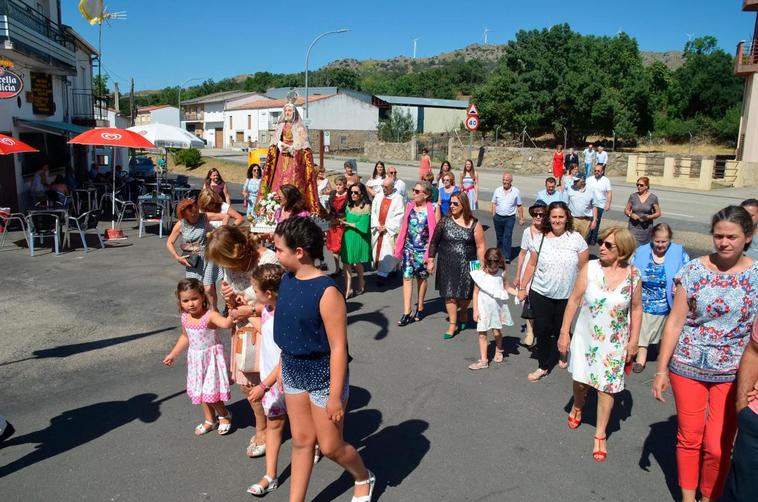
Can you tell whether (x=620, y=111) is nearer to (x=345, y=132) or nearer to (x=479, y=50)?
(x=345, y=132)

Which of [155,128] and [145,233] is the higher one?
[155,128]

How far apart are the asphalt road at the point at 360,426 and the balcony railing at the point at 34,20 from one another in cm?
992

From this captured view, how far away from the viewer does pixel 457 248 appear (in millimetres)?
6598

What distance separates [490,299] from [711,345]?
8.75 ft

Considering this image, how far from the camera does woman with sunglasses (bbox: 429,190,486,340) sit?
6527mm

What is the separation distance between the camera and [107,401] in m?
5.14

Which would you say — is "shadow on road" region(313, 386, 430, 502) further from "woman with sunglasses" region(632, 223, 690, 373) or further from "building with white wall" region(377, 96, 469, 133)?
"building with white wall" region(377, 96, 469, 133)

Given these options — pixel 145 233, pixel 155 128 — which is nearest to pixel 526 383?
pixel 145 233

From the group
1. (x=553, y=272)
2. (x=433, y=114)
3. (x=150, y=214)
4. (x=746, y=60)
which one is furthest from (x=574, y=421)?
(x=433, y=114)

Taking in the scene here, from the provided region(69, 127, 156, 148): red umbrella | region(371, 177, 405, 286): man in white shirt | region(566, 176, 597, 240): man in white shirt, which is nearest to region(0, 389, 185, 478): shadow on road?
region(371, 177, 405, 286): man in white shirt

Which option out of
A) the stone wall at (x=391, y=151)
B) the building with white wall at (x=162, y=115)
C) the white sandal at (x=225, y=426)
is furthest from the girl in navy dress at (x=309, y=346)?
the building with white wall at (x=162, y=115)

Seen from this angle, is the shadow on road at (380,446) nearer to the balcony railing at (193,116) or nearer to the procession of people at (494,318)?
the procession of people at (494,318)

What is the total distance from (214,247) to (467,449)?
2.35m

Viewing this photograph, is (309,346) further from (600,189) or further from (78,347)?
(600,189)
